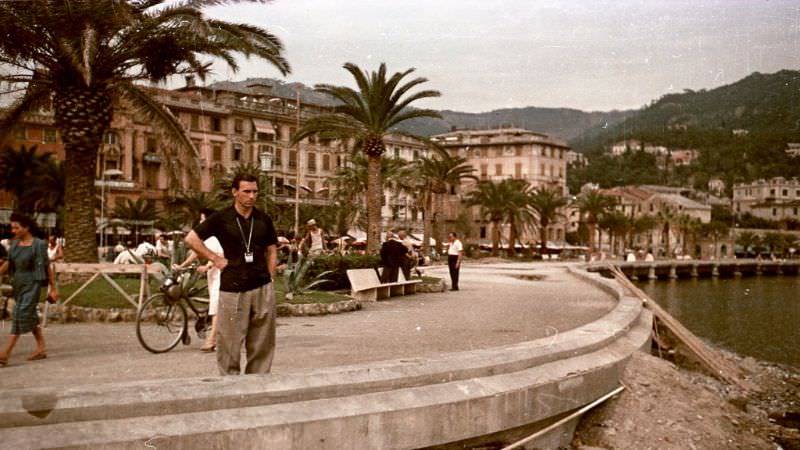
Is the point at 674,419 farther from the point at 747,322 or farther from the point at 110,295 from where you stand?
the point at 747,322

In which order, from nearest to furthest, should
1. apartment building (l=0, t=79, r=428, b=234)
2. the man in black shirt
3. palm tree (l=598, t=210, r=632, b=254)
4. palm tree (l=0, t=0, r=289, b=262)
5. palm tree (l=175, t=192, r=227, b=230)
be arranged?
the man in black shirt
palm tree (l=0, t=0, r=289, b=262)
palm tree (l=175, t=192, r=227, b=230)
apartment building (l=0, t=79, r=428, b=234)
palm tree (l=598, t=210, r=632, b=254)

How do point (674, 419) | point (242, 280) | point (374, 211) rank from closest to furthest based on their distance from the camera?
point (242, 280) < point (674, 419) < point (374, 211)

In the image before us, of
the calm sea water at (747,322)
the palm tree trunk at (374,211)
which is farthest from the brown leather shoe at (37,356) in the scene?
the palm tree trunk at (374,211)

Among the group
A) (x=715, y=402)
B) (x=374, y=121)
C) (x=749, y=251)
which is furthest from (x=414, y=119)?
(x=749, y=251)

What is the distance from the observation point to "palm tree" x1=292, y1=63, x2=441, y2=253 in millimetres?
24312

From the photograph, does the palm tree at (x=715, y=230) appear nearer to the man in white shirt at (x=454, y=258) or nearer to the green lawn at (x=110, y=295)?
the man in white shirt at (x=454, y=258)

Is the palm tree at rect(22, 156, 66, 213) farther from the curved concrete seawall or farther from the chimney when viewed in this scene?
the curved concrete seawall

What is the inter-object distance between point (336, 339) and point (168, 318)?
7.04ft

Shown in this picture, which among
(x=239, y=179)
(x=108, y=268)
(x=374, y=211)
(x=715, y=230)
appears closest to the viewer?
(x=239, y=179)

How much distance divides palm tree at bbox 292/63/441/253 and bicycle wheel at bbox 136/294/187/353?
609 inches

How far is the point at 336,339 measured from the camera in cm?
963

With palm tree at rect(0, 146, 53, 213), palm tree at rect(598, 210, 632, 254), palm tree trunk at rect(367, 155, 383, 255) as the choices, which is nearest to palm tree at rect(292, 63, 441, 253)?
palm tree trunk at rect(367, 155, 383, 255)

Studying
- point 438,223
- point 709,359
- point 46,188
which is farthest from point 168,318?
point 438,223

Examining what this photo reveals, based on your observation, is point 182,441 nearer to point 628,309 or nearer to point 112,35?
point 628,309
